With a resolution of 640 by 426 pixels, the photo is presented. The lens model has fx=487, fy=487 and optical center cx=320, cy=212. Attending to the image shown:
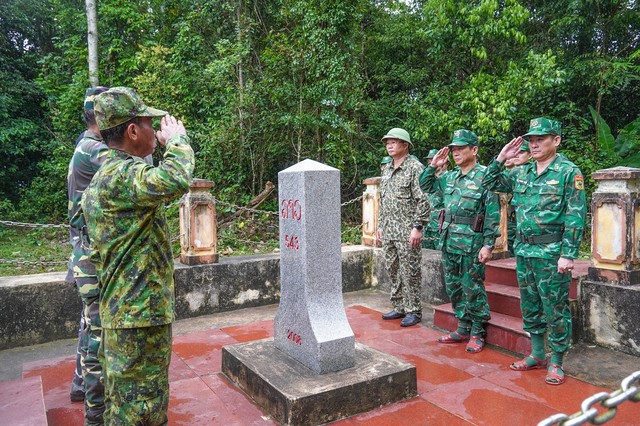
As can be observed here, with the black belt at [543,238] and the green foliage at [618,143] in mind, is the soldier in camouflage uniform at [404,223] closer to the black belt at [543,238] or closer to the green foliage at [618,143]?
the black belt at [543,238]

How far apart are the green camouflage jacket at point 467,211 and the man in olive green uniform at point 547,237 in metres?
0.32

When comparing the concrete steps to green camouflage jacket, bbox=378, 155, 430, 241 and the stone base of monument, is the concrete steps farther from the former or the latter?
the stone base of monument

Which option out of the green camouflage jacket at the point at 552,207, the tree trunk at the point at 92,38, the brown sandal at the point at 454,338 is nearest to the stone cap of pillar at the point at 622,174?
the green camouflage jacket at the point at 552,207

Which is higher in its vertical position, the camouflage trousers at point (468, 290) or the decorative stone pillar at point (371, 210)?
the decorative stone pillar at point (371, 210)

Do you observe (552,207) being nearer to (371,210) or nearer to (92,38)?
(371,210)

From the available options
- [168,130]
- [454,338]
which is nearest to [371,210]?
[454,338]

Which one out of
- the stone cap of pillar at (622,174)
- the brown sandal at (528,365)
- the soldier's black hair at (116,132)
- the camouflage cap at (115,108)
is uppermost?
the camouflage cap at (115,108)

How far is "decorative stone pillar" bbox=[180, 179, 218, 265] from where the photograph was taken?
5.33m

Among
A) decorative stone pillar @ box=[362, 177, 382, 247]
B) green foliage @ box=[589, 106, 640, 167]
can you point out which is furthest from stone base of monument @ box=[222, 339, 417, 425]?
green foliage @ box=[589, 106, 640, 167]

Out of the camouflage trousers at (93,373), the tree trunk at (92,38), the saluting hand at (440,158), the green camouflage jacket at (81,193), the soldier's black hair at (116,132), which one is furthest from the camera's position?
the tree trunk at (92,38)

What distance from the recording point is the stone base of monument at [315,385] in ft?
9.64

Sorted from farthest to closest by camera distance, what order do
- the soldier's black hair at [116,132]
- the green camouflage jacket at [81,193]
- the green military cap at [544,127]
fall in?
the green military cap at [544,127] → the green camouflage jacket at [81,193] → the soldier's black hair at [116,132]

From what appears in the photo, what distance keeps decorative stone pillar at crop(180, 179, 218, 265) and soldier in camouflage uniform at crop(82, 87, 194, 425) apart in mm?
3160

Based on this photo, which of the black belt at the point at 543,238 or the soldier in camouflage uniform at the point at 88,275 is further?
the black belt at the point at 543,238
